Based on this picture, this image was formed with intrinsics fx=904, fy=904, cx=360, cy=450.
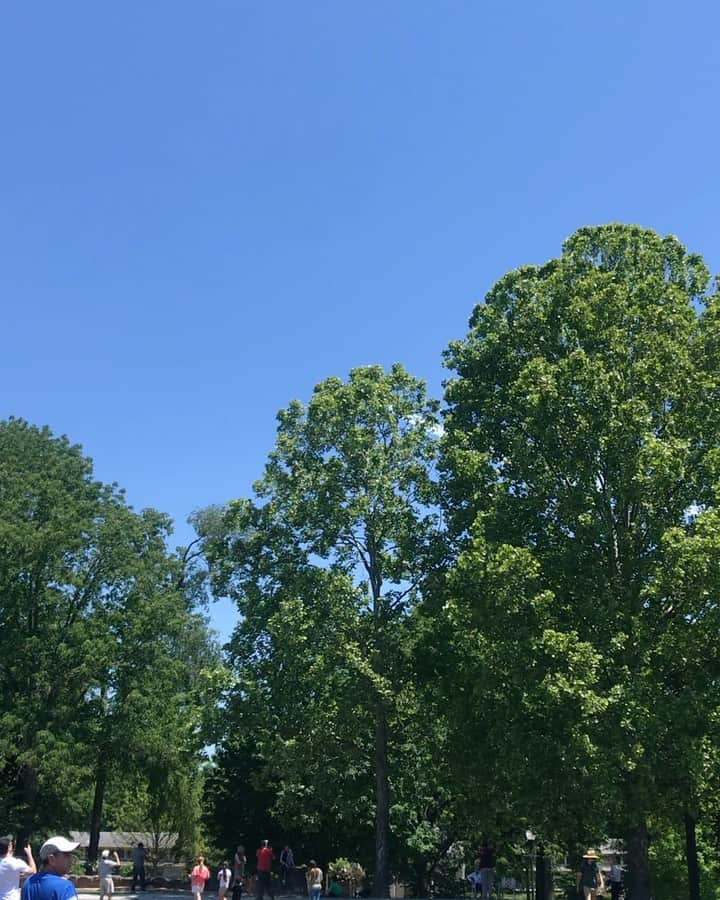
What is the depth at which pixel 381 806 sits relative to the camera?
27875 millimetres

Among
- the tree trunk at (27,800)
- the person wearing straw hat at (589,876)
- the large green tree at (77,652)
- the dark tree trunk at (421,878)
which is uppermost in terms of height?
the large green tree at (77,652)

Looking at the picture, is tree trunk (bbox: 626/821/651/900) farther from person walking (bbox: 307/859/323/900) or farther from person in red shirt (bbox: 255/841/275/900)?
person in red shirt (bbox: 255/841/275/900)

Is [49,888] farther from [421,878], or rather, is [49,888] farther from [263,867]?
[421,878]

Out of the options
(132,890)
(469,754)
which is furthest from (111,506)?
(469,754)

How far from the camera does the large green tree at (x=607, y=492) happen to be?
19172 mm

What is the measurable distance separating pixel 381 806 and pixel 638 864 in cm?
891

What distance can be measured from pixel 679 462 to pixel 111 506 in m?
26.6

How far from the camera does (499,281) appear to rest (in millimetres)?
Result: 28250

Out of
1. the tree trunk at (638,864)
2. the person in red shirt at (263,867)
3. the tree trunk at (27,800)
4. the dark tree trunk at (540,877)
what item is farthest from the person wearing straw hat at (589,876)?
the tree trunk at (27,800)

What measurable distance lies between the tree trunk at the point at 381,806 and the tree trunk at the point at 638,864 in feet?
27.1

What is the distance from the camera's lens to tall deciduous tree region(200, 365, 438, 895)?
2709 centimetres

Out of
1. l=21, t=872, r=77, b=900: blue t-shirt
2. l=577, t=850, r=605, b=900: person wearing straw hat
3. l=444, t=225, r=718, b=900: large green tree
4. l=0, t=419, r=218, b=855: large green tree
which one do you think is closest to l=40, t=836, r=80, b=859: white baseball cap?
l=21, t=872, r=77, b=900: blue t-shirt

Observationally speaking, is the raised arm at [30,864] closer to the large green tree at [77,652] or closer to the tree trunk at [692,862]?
the tree trunk at [692,862]

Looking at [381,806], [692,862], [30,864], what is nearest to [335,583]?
[381,806]
